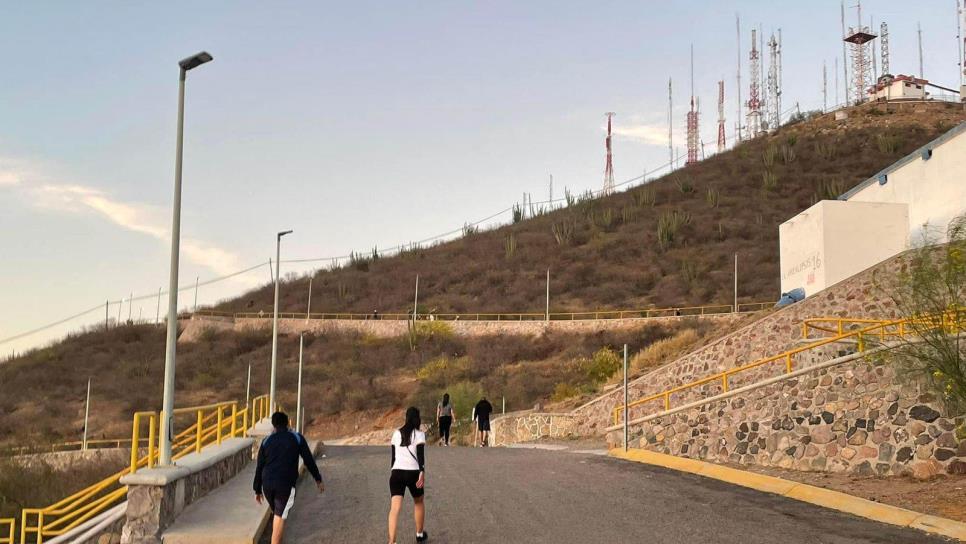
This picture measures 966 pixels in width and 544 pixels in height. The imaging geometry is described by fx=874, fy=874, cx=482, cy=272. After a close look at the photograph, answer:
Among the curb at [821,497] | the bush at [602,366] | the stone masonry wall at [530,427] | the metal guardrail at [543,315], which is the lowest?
the stone masonry wall at [530,427]

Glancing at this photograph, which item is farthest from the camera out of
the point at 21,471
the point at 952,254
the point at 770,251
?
the point at 770,251

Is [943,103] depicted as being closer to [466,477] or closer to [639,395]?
[639,395]

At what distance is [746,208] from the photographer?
102m

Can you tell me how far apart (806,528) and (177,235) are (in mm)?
9382

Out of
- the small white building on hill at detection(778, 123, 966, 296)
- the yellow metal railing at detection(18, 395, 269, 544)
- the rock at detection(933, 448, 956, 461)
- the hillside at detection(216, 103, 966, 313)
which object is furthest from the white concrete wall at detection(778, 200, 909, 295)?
the hillside at detection(216, 103, 966, 313)

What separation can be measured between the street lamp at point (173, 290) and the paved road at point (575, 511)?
2.07 meters

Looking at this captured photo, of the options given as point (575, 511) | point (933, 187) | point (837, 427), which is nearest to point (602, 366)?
point (933, 187)

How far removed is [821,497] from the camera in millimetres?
13703

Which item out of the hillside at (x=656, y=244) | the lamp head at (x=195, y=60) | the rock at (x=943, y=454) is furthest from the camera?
the hillside at (x=656, y=244)

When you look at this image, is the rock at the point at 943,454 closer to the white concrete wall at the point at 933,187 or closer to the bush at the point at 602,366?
the white concrete wall at the point at 933,187

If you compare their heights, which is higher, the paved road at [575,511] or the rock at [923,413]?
the rock at [923,413]

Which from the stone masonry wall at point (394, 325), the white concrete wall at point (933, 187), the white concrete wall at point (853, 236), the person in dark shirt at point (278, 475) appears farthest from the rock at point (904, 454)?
the stone masonry wall at point (394, 325)

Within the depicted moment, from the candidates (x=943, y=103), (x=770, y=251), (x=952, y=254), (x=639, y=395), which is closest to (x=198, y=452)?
(x=952, y=254)

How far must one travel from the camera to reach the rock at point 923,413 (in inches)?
610
